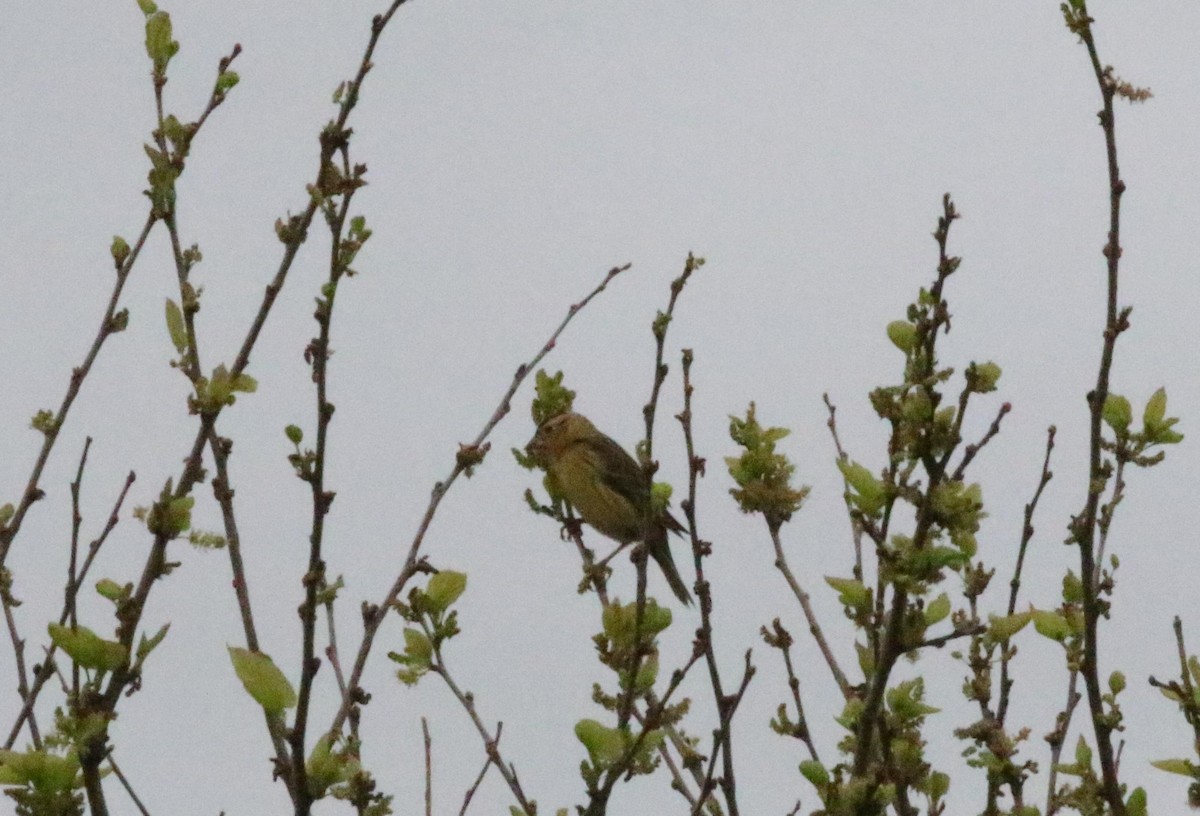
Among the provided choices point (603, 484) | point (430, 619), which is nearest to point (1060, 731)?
point (430, 619)

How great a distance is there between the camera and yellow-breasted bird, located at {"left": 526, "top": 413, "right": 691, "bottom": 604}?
337 inches

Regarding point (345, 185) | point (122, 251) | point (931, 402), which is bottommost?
point (931, 402)

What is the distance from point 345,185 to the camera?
3707 mm

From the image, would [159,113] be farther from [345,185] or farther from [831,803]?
[831,803]

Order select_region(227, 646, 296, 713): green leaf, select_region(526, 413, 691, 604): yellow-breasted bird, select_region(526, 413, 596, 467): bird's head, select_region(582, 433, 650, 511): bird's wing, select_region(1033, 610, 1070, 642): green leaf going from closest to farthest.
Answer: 1. select_region(227, 646, 296, 713): green leaf
2. select_region(1033, 610, 1070, 642): green leaf
3. select_region(526, 413, 691, 604): yellow-breasted bird
4. select_region(526, 413, 596, 467): bird's head
5. select_region(582, 433, 650, 511): bird's wing

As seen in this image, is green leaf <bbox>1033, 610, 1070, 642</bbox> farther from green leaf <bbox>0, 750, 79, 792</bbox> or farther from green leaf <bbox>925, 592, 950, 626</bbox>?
green leaf <bbox>0, 750, 79, 792</bbox>

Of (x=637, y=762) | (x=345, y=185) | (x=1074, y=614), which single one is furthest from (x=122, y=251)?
(x=1074, y=614)

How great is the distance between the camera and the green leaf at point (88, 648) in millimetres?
3082

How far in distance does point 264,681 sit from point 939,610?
4.52ft

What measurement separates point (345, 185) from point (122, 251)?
952mm

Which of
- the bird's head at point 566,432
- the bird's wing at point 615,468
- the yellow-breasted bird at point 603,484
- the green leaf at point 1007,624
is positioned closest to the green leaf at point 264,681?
the green leaf at point 1007,624

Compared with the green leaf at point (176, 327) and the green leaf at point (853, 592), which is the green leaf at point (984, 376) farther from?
the green leaf at point (176, 327)

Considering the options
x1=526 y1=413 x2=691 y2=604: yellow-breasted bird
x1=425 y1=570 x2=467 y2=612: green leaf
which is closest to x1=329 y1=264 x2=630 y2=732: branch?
x1=425 y1=570 x2=467 y2=612: green leaf

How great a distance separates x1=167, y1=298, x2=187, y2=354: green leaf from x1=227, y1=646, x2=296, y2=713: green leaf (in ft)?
3.37
